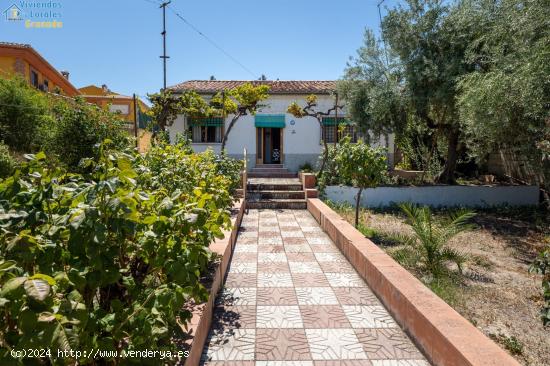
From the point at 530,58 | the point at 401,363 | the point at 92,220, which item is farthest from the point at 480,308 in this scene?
the point at 530,58

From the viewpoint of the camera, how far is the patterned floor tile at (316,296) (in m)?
4.52

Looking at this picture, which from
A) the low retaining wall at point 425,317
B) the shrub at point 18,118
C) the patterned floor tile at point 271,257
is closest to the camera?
the low retaining wall at point 425,317

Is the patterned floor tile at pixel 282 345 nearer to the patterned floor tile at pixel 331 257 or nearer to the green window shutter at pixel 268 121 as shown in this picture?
the patterned floor tile at pixel 331 257

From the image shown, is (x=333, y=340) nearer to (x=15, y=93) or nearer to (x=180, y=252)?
(x=180, y=252)

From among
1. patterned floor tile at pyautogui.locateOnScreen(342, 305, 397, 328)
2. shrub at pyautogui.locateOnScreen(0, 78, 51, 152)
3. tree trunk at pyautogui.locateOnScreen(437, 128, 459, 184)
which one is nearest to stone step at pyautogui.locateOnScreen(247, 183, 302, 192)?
tree trunk at pyautogui.locateOnScreen(437, 128, 459, 184)

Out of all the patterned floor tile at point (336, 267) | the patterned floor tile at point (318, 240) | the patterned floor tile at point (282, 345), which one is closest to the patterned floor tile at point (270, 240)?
the patterned floor tile at point (318, 240)

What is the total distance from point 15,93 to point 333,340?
16120 mm

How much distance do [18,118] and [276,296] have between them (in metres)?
14.4

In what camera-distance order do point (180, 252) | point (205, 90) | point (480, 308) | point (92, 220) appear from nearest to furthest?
point (92, 220)
point (180, 252)
point (480, 308)
point (205, 90)

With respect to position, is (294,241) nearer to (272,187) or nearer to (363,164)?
(363,164)

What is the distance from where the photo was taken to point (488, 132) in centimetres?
892

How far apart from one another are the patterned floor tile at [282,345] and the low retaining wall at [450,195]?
8.56m

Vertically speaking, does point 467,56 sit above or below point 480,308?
above

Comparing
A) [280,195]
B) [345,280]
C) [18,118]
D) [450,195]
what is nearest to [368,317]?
[345,280]
